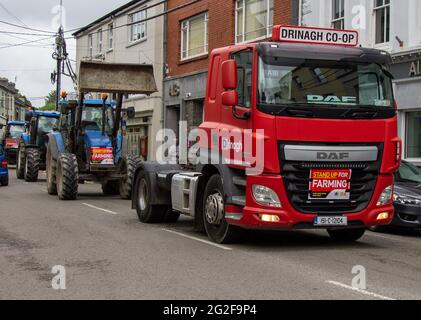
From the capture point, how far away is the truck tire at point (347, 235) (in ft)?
32.6

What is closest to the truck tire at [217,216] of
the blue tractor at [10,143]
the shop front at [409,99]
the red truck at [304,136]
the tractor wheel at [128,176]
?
the red truck at [304,136]

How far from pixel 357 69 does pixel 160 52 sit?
21618 mm

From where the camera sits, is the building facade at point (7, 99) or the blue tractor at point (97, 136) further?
the building facade at point (7, 99)

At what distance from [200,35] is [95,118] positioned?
32.8 feet

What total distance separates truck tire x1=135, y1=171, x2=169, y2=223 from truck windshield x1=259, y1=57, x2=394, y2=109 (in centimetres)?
412

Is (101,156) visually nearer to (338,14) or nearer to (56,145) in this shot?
(56,145)

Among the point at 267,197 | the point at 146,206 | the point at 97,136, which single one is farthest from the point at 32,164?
the point at 267,197

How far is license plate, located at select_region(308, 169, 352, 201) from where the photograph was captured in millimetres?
8625

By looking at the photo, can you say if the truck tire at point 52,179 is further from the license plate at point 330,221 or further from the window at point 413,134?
the license plate at point 330,221

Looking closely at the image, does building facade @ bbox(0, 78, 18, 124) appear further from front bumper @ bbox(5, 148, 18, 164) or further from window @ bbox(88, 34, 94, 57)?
front bumper @ bbox(5, 148, 18, 164)

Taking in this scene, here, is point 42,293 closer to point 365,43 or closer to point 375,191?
point 375,191

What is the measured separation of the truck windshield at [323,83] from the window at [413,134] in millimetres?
8832

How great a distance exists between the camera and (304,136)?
851cm

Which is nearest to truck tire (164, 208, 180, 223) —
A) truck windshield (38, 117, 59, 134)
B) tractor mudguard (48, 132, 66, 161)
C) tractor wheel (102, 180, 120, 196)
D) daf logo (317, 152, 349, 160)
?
daf logo (317, 152, 349, 160)
